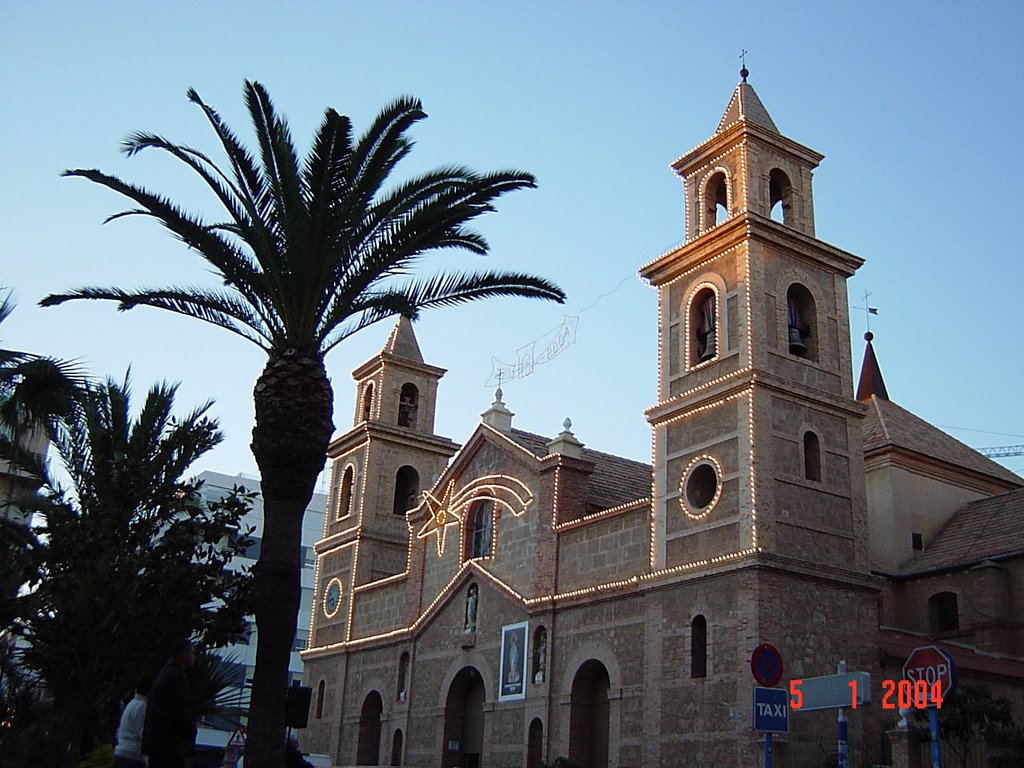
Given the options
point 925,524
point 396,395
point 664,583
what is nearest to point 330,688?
point 396,395

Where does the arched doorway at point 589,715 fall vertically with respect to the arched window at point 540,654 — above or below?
below

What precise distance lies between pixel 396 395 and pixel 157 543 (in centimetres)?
2303

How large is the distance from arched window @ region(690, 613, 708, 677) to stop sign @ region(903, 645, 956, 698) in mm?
11145

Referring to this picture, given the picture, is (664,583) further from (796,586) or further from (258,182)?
(258,182)

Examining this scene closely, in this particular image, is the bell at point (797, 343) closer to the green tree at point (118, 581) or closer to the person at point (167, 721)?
the green tree at point (118, 581)

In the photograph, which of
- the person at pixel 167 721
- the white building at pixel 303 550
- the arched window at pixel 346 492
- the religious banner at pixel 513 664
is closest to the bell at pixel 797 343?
the religious banner at pixel 513 664

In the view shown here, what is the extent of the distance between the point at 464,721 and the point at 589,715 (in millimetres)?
6121

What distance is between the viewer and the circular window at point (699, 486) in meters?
25.3

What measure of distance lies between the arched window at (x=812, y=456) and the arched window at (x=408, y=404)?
60.7 feet

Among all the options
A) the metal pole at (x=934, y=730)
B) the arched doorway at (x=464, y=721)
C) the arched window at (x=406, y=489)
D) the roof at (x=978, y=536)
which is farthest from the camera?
the arched window at (x=406, y=489)

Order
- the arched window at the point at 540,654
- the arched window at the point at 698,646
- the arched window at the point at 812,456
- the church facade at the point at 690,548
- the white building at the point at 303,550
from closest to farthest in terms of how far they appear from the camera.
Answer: the church facade at the point at 690,548 → the arched window at the point at 698,646 → the arched window at the point at 812,456 → the arched window at the point at 540,654 → the white building at the point at 303,550

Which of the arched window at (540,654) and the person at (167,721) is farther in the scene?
the arched window at (540,654)

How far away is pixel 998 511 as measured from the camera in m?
31.9
